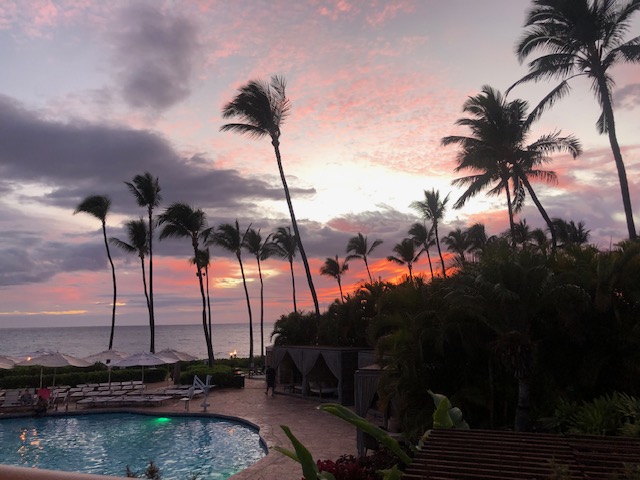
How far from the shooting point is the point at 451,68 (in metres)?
→ 14.9

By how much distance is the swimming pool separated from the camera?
12.8m

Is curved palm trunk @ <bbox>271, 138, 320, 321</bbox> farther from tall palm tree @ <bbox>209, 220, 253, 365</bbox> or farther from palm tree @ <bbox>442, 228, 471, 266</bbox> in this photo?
palm tree @ <bbox>442, 228, 471, 266</bbox>

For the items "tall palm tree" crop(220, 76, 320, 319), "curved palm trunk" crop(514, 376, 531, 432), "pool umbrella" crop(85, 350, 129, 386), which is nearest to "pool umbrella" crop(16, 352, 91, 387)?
"pool umbrella" crop(85, 350, 129, 386)

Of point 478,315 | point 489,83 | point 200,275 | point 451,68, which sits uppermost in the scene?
point 489,83

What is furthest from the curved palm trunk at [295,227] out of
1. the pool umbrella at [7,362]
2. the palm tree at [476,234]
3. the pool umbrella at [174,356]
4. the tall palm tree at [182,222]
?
the palm tree at [476,234]

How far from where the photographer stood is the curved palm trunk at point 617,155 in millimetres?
18344

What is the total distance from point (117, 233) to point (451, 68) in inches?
1496

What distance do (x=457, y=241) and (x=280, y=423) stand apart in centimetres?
4351

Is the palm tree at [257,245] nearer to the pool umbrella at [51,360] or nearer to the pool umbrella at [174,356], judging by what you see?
the pool umbrella at [174,356]

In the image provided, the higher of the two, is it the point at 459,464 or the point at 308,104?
the point at 308,104

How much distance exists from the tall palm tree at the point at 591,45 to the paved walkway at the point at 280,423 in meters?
13.5

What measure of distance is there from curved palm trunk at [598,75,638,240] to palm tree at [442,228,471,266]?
3592 centimetres

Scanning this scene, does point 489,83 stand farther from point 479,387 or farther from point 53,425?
point 53,425

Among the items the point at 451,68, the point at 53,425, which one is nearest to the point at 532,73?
the point at 451,68
